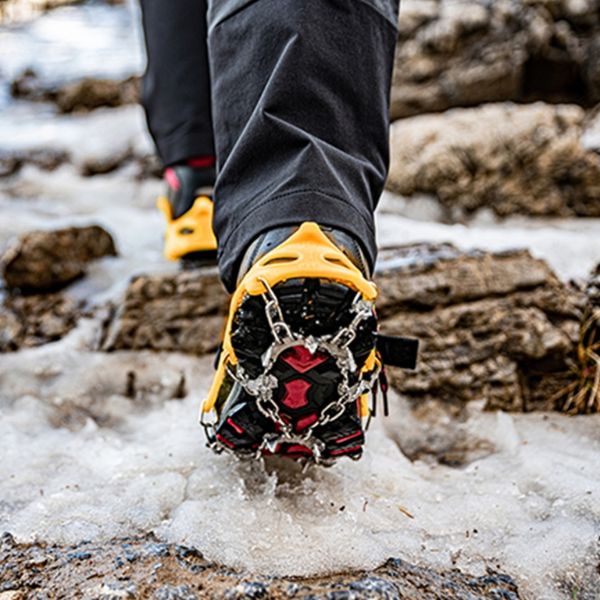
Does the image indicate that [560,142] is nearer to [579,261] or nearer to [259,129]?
[579,261]

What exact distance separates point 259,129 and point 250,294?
309 millimetres

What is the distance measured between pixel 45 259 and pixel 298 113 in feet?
5.36

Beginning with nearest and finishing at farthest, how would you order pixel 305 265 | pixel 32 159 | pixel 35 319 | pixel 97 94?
pixel 305 265
pixel 35 319
pixel 32 159
pixel 97 94

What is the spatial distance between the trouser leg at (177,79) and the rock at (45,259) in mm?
724

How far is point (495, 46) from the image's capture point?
5.02 m

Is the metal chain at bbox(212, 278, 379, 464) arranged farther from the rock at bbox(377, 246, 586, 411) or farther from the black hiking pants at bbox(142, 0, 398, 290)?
the rock at bbox(377, 246, 586, 411)

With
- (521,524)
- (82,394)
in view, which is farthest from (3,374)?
(521,524)

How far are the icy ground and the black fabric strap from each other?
28 cm

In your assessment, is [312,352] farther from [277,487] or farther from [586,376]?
[586,376]

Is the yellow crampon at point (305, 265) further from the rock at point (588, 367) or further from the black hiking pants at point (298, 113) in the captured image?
the rock at point (588, 367)

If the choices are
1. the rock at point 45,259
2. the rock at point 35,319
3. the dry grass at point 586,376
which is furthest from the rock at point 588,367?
the rock at point 45,259

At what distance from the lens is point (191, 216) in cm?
205

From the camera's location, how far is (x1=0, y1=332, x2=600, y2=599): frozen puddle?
3.72ft

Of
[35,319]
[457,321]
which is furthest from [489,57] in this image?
[35,319]
